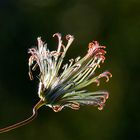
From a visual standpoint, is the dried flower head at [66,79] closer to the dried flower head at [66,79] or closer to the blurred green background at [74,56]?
the dried flower head at [66,79]

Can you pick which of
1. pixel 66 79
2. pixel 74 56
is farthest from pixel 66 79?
pixel 74 56

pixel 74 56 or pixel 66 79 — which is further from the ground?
pixel 74 56

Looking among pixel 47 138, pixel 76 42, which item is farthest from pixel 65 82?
pixel 76 42

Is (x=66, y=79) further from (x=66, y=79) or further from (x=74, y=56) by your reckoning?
(x=74, y=56)

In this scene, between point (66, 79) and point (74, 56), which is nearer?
point (66, 79)
